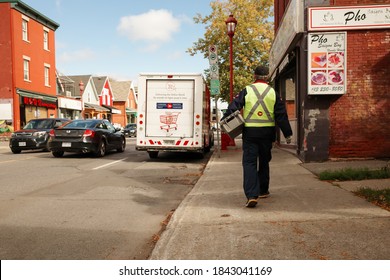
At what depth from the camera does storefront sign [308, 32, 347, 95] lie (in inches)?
390

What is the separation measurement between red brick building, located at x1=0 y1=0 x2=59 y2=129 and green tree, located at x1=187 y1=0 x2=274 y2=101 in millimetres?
13925

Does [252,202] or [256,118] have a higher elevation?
[256,118]

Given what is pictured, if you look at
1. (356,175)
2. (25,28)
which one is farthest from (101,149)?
(25,28)

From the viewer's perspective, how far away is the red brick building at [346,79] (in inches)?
389

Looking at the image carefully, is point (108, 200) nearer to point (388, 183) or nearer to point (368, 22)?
point (388, 183)

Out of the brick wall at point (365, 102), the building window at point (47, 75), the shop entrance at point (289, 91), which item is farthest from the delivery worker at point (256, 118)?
the building window at point (47, 75)

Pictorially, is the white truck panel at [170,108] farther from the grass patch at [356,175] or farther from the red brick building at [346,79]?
the grass patch at [356,175]

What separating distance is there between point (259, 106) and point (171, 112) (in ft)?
24.5

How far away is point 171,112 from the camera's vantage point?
12648 mm

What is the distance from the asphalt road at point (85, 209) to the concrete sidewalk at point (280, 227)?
41cm

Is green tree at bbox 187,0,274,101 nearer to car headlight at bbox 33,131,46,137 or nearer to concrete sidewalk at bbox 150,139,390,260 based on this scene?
car headlight at bbox 33,131,46,137

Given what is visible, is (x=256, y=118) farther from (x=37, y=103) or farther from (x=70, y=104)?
(x=70, y=104)

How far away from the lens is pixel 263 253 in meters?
3.43

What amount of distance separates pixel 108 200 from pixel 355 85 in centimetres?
695
